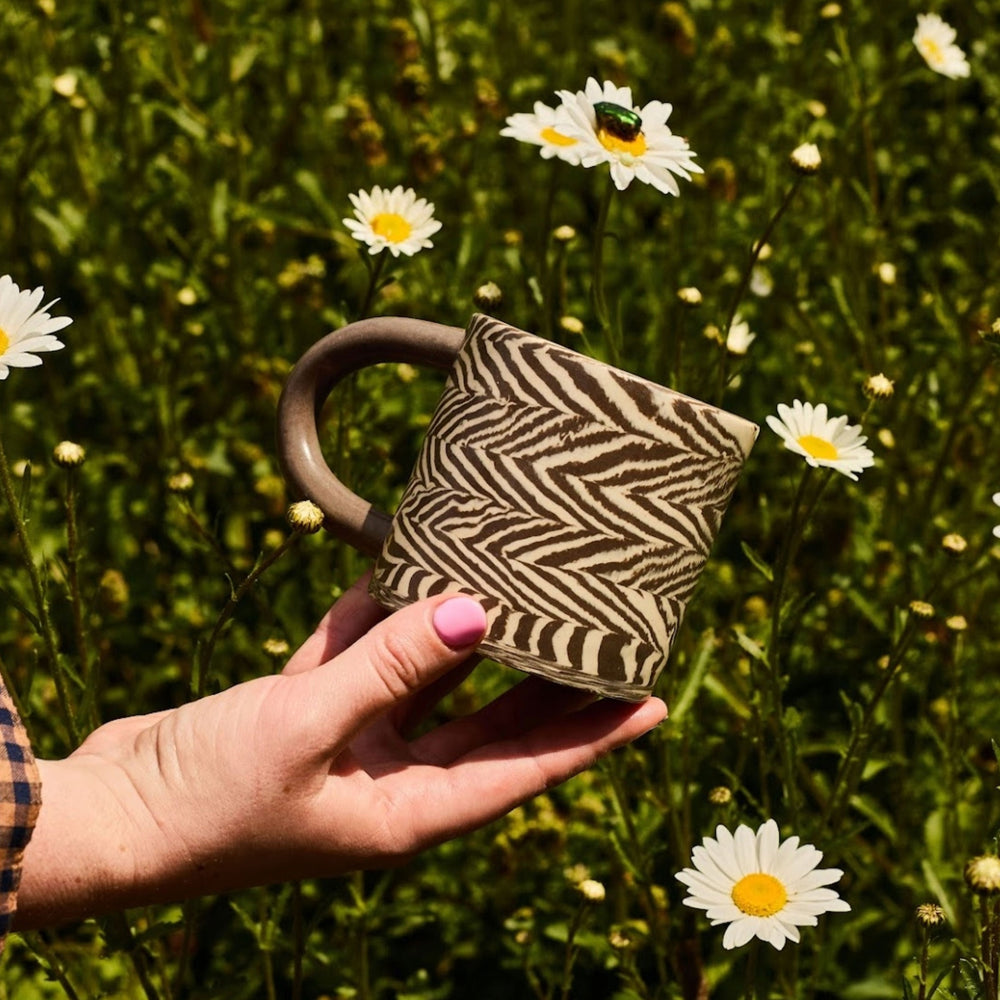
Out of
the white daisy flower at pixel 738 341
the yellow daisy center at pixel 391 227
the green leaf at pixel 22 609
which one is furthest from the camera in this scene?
the white daisy flower at pixel 738 341

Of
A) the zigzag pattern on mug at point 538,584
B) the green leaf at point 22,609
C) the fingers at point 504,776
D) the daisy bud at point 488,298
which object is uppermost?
the daisy bud at point 488,298

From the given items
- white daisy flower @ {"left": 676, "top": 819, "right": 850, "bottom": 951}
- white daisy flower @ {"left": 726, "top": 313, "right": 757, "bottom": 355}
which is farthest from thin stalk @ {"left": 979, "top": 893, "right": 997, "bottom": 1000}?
white daisy flower @ {"left": 726, "top": 313, "right": 757, "bottom": 355}

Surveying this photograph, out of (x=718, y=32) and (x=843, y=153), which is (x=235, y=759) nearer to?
(x=843, y=153)

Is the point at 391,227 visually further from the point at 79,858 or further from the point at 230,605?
the point at 79,858

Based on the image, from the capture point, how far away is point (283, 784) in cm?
113

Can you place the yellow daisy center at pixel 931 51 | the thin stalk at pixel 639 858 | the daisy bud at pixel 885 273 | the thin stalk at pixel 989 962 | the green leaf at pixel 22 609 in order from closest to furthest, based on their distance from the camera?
the thin stalk at pixel 989 962
the green leaf at pixel 22 609
the thin stalk at pixel 639 858
the daisy bud at pixel 885 273
the yellow daisy center at pixel 931 51

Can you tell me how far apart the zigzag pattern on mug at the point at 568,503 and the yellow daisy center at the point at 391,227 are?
1.81 ft

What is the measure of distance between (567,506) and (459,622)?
13 centimetres

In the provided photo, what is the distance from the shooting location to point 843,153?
2275 mm

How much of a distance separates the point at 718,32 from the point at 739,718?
144 centimetres

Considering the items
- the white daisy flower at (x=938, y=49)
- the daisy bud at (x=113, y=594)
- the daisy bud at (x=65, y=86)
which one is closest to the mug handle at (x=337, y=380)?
the daisy bud at (x=113, y=594)

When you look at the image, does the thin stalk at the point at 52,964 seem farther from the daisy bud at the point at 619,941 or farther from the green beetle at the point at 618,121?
the green beetle at the point at 618,121

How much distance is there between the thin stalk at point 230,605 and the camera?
1.16m

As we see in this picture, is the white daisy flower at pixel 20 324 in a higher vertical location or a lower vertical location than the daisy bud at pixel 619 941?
higher
